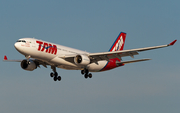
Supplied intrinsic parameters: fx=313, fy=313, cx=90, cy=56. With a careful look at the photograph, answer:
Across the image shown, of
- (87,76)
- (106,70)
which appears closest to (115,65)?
(106,70)

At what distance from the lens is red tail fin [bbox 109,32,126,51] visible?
5259 centimetres

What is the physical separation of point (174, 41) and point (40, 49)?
53.9 ft

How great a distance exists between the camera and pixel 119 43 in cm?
5359

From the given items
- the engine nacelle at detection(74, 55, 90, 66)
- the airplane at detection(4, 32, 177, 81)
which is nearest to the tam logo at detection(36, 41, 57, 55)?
the airplane at detection(4, 32, 177, 81)

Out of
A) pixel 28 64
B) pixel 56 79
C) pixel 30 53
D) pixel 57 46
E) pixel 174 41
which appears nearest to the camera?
pixel 174 41

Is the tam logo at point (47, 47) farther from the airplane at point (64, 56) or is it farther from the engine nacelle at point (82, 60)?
the engine nacelle at point (82, 60)

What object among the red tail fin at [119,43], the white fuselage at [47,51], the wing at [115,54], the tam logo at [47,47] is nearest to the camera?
the white fuselage at [47,51]

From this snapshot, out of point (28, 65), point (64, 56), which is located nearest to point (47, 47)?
point (64, 56)

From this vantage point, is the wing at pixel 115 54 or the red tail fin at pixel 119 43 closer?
the wing at pixel 115 54

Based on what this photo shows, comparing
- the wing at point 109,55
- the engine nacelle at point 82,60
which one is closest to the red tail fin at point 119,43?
the wing at point 109,55

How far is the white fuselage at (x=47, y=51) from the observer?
3866 centimetres

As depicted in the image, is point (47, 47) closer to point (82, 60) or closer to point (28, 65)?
point (82, 60)

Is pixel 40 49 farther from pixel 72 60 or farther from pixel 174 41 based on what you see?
pixel 174 41

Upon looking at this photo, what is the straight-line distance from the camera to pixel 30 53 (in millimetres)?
38875
